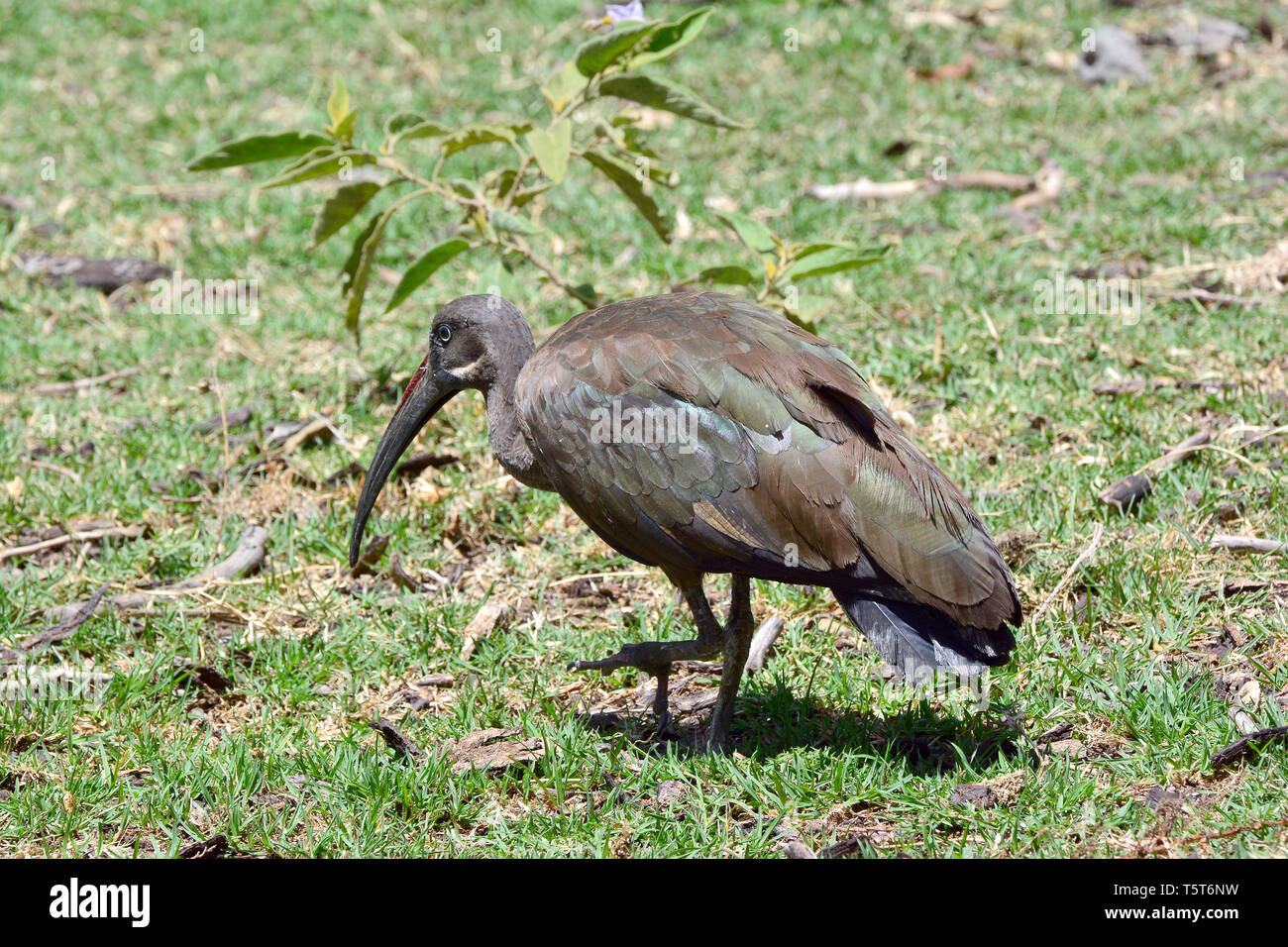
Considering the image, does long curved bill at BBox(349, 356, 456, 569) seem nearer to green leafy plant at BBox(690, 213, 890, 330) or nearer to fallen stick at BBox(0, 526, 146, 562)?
fallen stick at BBox(0, 526, 146, 562)

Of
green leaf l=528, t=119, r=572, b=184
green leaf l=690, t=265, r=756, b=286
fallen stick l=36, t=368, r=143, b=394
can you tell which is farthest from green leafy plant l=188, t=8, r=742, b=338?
fallen stick l=36, t=368, r=143, b=394

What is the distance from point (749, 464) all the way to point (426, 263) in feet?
8.32

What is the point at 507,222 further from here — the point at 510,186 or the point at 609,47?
the point at 609,47

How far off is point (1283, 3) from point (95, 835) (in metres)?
9.98

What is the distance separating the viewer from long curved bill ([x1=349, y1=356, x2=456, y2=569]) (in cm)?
471

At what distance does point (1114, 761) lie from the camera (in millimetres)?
3793

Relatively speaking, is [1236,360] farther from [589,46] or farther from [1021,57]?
[1021,57]

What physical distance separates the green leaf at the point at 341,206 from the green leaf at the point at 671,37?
49.1 inches

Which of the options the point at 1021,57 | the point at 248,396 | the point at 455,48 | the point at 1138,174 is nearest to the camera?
the point at 248,396

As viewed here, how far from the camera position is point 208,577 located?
5.18m

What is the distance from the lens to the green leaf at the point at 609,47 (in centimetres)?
522
